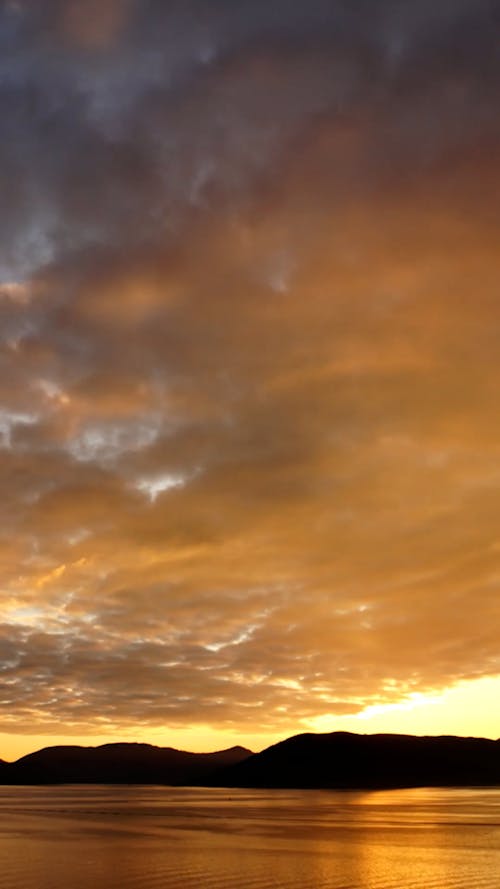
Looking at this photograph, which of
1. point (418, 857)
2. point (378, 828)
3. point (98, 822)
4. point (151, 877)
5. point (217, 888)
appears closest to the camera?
point (217, 888)

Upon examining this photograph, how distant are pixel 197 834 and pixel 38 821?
31.0m

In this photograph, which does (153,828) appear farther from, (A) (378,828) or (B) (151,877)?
(B) (151,877)

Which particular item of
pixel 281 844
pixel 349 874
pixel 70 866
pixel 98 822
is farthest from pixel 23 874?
pixel 98 822

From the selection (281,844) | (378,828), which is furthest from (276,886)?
(378,828)

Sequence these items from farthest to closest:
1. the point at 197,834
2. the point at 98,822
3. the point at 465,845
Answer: the point at 98,822
the point at 197,834
the point at 465,845

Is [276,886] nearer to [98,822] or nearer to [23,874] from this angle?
[23,874]

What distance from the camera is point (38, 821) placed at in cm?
9438

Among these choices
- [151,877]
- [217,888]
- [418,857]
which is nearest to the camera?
[217,888]

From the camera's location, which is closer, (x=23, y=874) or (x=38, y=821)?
(x=23, y=874)

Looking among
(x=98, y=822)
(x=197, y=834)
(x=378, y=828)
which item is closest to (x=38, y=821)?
(x=98, y=822)

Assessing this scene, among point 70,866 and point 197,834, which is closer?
point 70,866

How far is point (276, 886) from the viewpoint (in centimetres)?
4066

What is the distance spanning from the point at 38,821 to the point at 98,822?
22.6 feet

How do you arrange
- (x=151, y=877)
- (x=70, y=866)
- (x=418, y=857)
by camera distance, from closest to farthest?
(x=151, y=877) < (x=70, y=866) < (x=418, y=857)
